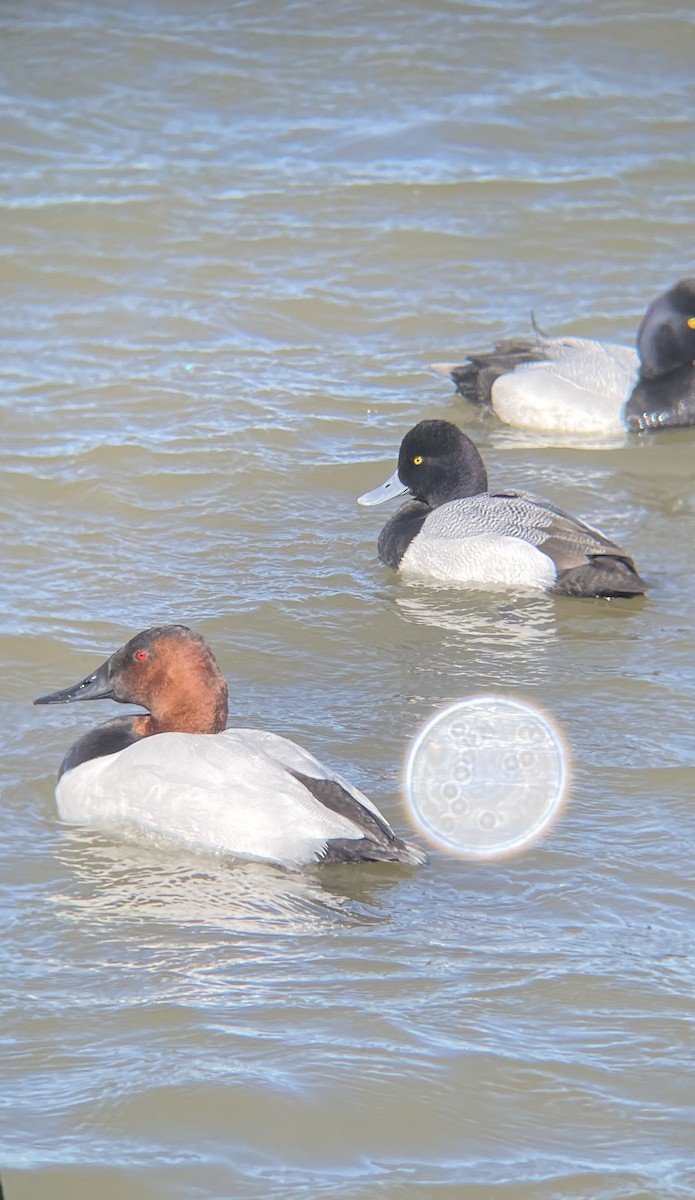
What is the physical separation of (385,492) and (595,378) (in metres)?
2.08

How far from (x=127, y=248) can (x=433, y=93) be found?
143 inches

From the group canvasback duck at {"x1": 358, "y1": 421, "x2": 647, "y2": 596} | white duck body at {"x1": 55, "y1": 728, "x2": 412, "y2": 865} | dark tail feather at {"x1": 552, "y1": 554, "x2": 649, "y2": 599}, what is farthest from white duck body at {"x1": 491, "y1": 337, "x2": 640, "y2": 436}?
white duck body at {"x1": 55, "y1": 728, "x2": 412, "y2": 865}

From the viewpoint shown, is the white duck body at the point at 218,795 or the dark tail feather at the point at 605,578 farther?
the dark tail feather at the point at 605,578

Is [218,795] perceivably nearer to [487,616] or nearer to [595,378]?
[487,616]

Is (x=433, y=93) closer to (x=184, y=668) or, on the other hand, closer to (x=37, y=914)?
(x=184, y=668)

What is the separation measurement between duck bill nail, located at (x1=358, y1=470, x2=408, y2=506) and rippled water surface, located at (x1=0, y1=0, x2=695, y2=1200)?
0.50ft

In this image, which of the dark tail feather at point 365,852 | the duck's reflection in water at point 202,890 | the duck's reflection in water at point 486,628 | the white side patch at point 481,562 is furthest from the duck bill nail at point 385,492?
the dark tail feather at point 365,852

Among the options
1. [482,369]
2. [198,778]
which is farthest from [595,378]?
[198,778]

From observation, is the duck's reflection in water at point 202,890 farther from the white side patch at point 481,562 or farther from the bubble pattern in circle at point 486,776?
the white side patch at point 481,562

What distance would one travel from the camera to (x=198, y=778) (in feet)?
16.2

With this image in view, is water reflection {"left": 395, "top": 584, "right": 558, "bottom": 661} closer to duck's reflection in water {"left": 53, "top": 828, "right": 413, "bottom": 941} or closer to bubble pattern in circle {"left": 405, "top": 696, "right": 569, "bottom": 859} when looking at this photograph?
bubble pattern in circle {"left": 405, "top": 696, "right": 569, "bottom": 859}

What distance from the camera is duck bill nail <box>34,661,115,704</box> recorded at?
543cm

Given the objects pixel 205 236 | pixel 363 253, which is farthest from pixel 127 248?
pixel 363 253

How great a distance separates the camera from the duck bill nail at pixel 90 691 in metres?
5.43
